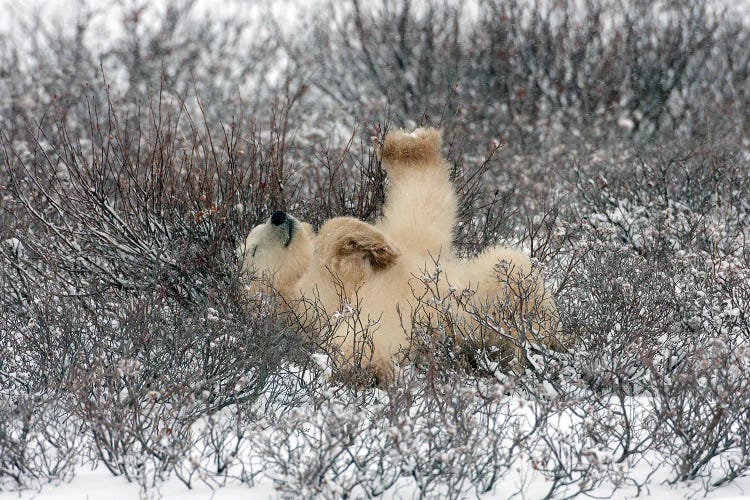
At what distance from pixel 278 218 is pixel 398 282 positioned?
566 mm

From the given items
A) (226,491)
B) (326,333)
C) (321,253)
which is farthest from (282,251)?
(226,491)

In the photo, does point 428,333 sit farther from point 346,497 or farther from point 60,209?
point 60,209

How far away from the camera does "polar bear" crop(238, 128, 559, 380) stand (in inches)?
141

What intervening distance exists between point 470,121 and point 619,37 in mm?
2685

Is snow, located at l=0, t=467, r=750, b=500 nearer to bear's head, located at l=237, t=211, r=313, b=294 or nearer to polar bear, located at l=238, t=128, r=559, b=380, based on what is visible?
polar bear, located at l=238, t=128, r=559, b=380

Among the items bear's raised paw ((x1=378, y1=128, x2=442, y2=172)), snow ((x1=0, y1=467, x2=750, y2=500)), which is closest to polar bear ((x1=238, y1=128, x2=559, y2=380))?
bear's raised paw ((x1=378, y1=128, x2=442, y2=172))

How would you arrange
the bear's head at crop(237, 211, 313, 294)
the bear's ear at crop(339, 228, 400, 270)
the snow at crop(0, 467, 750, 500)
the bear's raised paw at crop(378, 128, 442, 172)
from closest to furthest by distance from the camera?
the snow at crop(0, 467, 750, 500)
the bear's ear at crop(339, 228, 400, 270)
the bear's head at crop(237, 211, 313, 294)
the bear's raised paw at crop(378, 128, 442, 172)

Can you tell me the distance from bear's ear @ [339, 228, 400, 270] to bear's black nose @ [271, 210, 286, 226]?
0.26 metres

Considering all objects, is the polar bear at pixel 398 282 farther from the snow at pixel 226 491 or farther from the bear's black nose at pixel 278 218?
the snow at pixel 226 491

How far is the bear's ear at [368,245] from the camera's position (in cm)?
352

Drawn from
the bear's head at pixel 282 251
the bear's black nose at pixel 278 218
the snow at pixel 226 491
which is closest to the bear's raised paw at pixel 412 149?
the bear's head at pixel 282 251

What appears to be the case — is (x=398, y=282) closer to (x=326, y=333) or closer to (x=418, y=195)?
(x=326, y=333)

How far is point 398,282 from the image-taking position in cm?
372

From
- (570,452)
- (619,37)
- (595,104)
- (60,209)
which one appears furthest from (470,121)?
(570,452)
